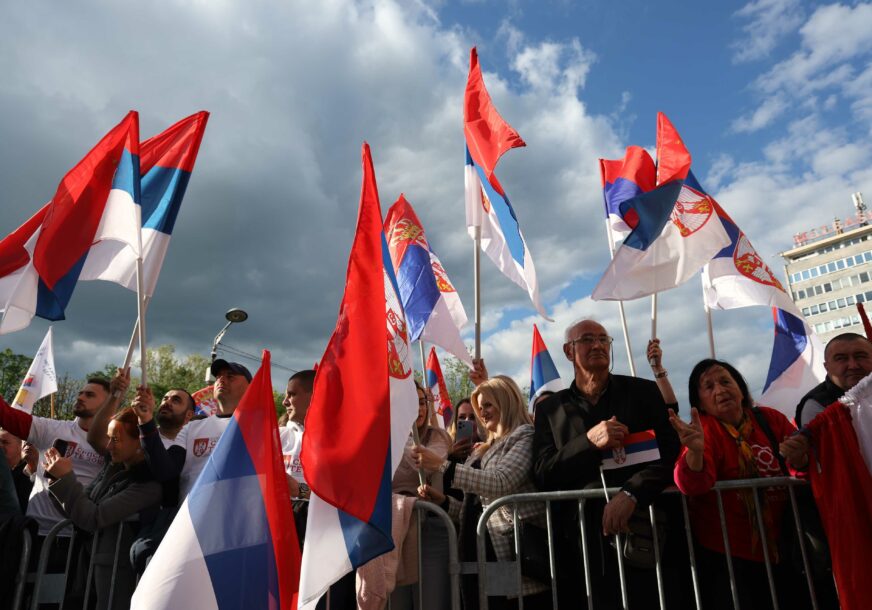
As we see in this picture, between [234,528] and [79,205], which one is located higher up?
[79,205]

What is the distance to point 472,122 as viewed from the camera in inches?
228

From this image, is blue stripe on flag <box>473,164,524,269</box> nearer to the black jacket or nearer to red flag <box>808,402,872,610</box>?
the black jacket

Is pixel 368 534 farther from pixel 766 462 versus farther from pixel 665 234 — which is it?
pixel 665 234

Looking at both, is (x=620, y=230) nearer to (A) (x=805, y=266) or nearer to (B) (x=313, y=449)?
(B) (x=313, y=449)

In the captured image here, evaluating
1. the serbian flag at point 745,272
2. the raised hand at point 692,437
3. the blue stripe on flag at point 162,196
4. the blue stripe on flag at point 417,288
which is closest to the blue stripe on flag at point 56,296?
the blue stripe on flag at point 162,196

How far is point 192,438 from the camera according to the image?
4.64 m

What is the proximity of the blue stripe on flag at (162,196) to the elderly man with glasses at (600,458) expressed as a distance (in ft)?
11.5

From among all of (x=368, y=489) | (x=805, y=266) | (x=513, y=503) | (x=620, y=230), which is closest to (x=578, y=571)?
(x=513, y=503)

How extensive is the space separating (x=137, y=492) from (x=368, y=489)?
198cm

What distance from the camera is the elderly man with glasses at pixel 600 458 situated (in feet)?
10.9

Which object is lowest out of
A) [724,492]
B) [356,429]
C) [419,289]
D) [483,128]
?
[724,492]

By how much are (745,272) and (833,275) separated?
3749 inches

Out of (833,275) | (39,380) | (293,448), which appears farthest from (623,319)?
(833,275)

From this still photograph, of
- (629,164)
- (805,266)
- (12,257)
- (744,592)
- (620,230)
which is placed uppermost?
(805,266)
